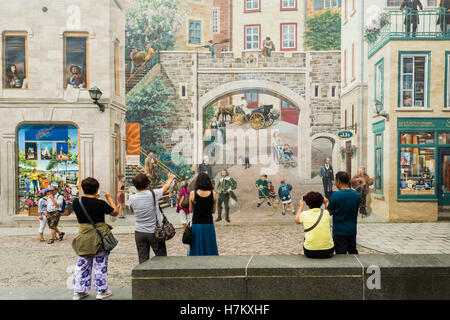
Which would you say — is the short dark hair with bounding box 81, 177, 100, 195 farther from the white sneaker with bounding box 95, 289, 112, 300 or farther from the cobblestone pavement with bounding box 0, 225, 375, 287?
the cobblestone pavement with bounding box 0, 225, 375, 287

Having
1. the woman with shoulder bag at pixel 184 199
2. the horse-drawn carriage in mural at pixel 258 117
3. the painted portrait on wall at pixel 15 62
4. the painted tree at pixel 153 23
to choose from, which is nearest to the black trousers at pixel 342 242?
the woman with shoulder bag at pixel 184 199

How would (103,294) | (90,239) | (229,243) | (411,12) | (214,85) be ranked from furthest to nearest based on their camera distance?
(214,85) → (411,12) → (229,243) → (103,294) → (90,239)

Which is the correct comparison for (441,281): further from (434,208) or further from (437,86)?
(437,86)

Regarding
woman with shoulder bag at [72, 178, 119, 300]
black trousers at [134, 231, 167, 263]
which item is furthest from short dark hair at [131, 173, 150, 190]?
black trousers at [134, 231, 167, 263]

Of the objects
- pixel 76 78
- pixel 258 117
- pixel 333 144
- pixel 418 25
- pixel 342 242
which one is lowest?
pixel 342 242

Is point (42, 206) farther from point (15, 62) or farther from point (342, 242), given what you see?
point (342, 242)

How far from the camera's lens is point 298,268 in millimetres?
4422

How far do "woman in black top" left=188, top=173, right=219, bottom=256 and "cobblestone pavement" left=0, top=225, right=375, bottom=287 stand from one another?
4.89 ft

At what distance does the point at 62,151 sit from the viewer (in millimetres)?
12781

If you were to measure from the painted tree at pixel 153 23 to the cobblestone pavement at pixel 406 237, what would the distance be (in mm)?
7787

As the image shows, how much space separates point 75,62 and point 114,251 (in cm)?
659

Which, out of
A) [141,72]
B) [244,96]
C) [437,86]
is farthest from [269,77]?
[437,86]

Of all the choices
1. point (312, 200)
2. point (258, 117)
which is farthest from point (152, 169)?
point (312, 200)

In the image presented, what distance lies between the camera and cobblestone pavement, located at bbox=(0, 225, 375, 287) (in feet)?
22.0
